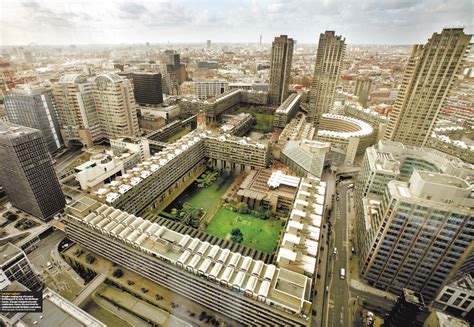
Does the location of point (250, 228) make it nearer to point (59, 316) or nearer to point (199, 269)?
point (199, 269)

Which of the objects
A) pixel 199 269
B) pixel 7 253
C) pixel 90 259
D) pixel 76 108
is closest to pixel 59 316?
pixel 90 259

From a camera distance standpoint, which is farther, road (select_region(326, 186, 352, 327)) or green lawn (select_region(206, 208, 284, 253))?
green lawn (select_region(206, 208, 284, 253))

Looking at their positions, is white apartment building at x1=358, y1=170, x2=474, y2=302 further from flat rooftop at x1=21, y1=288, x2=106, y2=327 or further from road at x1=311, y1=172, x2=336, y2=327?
flat rooftop at x1=21, y1=288, x2=106, y2=327

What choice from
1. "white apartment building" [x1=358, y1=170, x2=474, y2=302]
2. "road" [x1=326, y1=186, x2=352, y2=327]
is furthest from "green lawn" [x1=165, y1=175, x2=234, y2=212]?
"white apartment building" [x1=358, y1=170, x2=474, y2=302]

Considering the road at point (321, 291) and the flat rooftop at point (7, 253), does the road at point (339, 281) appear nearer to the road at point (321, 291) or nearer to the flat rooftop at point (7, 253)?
A: the road at point (321, 291)

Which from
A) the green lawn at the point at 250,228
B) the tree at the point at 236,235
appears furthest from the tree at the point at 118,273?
the tree at the point at 236,235

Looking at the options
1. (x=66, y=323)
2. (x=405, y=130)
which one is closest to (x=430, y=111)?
(x=405, y=130)

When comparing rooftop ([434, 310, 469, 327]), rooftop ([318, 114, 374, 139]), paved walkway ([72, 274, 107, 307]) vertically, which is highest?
rooftop ([318, 114, 374, 139])
